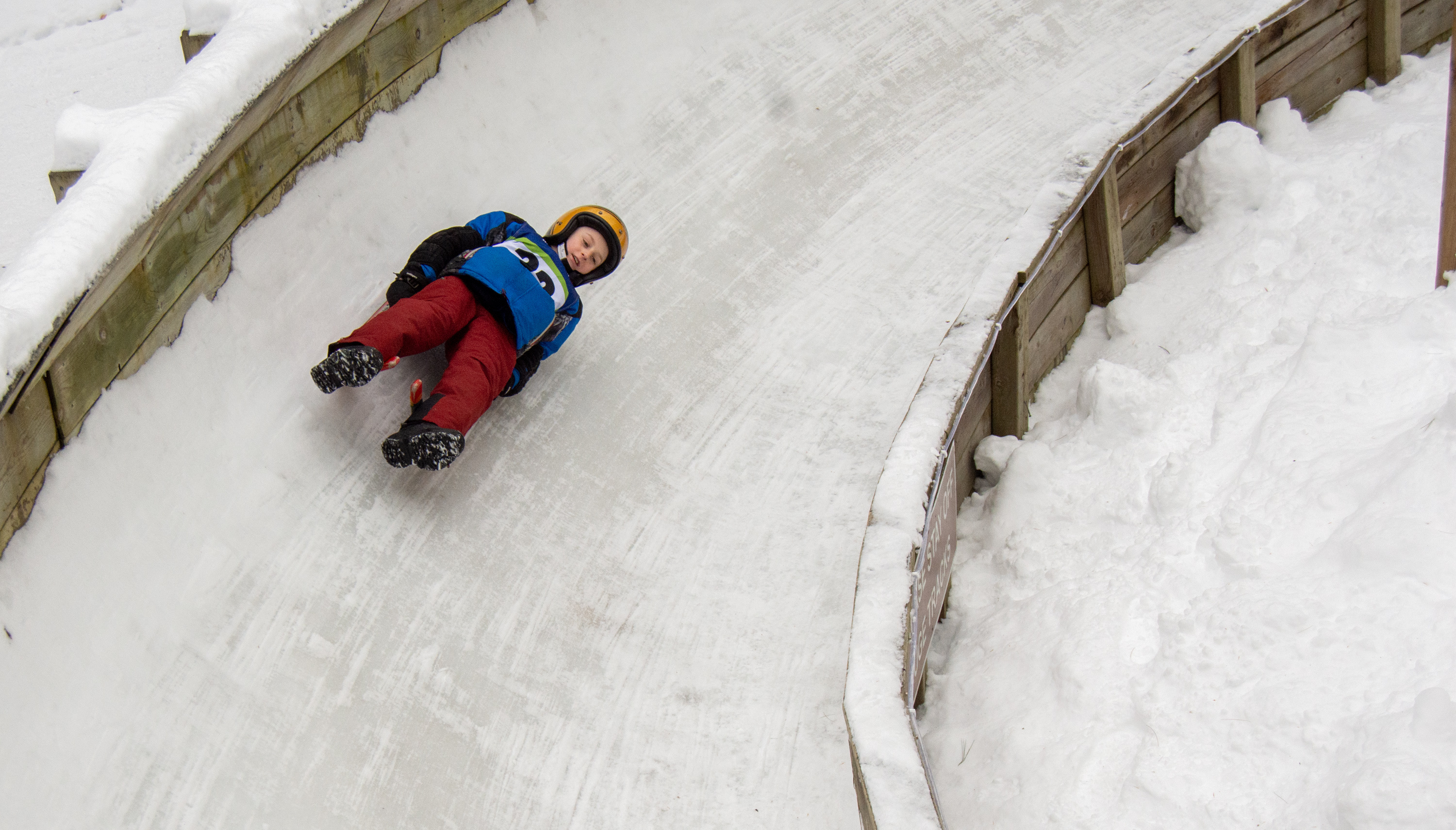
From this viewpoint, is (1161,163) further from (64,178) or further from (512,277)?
(64,178)

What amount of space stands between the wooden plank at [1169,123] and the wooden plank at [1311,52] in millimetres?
339

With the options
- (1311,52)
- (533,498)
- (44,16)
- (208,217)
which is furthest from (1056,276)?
(44,16)

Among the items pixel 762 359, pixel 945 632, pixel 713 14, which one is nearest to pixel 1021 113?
pixel 713 14

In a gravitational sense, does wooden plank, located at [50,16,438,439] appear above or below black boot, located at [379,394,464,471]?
above

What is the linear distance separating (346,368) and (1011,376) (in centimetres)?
163

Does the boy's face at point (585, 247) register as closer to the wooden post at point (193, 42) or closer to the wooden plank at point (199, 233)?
the wooden plank at point (199, 233)

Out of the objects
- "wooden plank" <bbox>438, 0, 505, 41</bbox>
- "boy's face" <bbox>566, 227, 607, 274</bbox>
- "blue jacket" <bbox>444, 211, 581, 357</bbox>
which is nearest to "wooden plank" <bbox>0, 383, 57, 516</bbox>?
"blue jacket" <bbox>444, 211, 581, 357</bbox>

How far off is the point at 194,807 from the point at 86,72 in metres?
3.79

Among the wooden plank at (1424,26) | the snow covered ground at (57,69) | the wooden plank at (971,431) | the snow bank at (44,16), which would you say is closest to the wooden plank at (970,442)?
the wooden plank at (971,431)

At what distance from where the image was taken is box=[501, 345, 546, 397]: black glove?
8.89ft

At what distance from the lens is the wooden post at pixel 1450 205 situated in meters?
2.44

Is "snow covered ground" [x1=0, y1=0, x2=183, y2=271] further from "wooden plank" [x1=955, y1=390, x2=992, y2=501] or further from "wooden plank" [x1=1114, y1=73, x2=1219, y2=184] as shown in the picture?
"wooden plank" [x1=1114, y1=73, x2=1219, y2=184]

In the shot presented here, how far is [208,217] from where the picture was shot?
7.44 ft

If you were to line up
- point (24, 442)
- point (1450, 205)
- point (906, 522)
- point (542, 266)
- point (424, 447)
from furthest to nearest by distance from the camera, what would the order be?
point (542, 266) < point (1450, 205) < point (424, 447) < point (906, 522) < point (24, 442)
